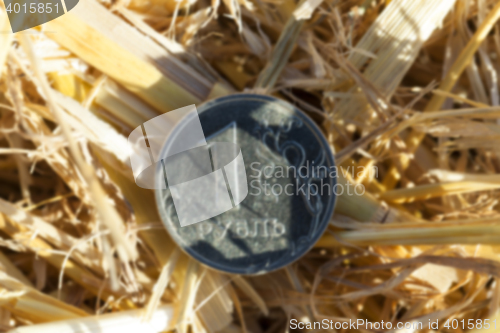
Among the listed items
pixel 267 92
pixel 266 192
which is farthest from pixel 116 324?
pixel 267 92

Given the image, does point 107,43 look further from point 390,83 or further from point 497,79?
point 497,79

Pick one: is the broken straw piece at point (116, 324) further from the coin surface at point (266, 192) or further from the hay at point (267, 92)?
the coin surface at point (266, 192)

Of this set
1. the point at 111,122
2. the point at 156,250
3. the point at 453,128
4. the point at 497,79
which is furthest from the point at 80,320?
the point at 497,79
